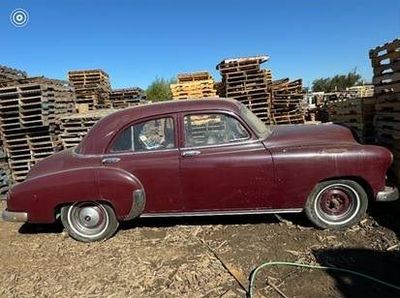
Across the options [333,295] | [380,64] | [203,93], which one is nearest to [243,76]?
[203,93]

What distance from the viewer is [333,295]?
4133 millimetres

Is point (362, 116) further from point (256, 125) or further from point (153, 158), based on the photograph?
point (153, 158)

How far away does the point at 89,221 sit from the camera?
6.04m

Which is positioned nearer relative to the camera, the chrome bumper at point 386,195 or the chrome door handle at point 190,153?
the chrome bumper at point 386,195

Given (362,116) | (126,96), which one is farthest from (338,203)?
(126,96)

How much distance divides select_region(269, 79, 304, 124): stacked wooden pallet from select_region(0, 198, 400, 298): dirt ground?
33.2 ft

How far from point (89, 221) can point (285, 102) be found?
1155cm

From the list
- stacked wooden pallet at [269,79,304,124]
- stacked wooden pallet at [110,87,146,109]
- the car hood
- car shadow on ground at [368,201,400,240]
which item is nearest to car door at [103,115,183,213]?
the car hood

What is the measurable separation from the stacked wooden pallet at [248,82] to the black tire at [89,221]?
9.24m

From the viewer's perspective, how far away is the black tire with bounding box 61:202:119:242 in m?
6.00

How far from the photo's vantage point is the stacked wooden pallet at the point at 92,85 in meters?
19.2

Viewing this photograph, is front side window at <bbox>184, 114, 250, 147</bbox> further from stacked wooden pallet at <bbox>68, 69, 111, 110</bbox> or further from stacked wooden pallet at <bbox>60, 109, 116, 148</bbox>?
stacked wooden pallet at <bbox>68, 69, 111, 110</bbox>

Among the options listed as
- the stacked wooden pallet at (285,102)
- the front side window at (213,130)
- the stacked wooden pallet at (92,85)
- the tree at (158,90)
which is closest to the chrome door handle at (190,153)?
the front side window at (213,130)

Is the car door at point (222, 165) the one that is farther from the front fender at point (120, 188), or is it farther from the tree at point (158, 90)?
the tree at point (158, 90)
